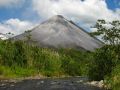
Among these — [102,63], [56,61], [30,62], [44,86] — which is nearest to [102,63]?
[102,63]

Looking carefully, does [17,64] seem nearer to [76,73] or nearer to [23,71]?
[23,71]

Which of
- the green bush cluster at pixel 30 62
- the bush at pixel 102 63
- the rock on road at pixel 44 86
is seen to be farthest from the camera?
the green bush cluster at pixel 30 62

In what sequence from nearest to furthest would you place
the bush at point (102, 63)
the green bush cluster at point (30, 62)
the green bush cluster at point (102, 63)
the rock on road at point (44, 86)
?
the rock on road at point (44, 86) < the green bush cluster at point (102, 63) < the bush at point (102, 63) < the green bush cluster at point (30, 62)

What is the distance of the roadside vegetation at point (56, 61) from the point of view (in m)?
73.6

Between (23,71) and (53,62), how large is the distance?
77.4ft

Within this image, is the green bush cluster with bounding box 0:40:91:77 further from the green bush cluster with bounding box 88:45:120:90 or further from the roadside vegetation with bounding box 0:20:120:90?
the green bush cluster with bounding box 88:45:120:90

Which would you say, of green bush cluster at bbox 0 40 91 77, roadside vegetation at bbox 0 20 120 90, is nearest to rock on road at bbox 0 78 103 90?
roadside vegetation at bbox 0 20 120 90

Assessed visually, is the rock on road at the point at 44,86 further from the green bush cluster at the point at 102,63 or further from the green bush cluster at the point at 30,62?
the green bush cluster at the point at 30,62

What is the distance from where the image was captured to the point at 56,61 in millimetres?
131000

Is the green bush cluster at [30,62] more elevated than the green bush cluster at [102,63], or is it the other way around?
the green bush cluster at [30,62]

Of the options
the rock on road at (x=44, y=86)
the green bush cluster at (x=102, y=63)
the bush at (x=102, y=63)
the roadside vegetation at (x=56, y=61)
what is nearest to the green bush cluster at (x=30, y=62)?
the roadside vegetation at (x=56, y=61)

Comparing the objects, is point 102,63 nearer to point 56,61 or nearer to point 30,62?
point 30,62

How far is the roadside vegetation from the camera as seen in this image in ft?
242

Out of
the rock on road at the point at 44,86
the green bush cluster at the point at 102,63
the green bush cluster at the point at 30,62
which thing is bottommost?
the rock on road at the point at 44,86
